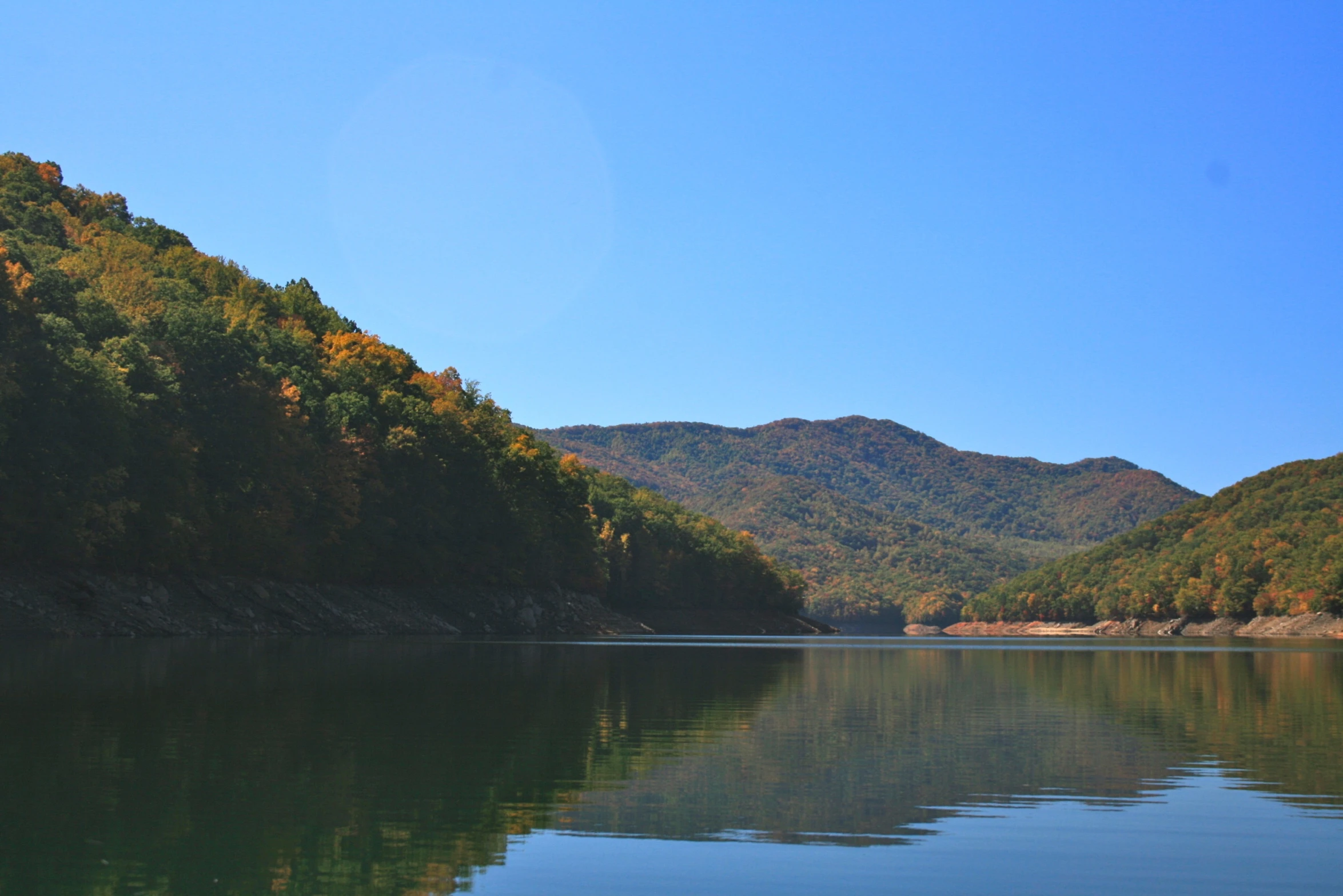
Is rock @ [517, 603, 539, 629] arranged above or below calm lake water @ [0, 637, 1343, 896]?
above

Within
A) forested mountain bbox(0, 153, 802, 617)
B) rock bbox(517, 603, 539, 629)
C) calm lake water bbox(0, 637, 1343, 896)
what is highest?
forested mountain bbox(0, 153, 802, 617)

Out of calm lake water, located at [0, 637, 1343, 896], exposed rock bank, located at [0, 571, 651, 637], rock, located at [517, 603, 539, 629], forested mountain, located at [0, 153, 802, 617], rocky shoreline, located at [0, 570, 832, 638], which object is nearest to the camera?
calm lake water, located at [0, 637, 1343, 896]

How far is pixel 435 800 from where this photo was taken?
49.1 feet

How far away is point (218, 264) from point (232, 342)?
4985 centimetres

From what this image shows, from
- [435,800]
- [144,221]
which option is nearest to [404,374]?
[144,221]

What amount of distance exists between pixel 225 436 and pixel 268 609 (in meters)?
13.0

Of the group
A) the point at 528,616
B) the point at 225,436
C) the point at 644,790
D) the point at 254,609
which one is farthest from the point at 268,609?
the point at 644,790

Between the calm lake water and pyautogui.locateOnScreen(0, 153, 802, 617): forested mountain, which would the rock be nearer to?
pyautogui.locateOnScreen(0, 153, 802, 617): forested mountain

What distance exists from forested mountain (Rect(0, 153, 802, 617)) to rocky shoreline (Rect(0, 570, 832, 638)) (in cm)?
204

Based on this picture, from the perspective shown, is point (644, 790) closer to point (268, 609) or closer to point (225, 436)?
point (268, 609)

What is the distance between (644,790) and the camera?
1617 centimetres

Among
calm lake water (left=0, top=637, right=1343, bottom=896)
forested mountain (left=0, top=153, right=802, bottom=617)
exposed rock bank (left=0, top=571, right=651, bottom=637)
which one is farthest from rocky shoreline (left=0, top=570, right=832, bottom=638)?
calm lake water (left=0, top=637, right=1343, bottom=896)

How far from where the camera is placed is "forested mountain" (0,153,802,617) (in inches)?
2552

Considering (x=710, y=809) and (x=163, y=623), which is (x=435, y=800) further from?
(x=163, y=623)
